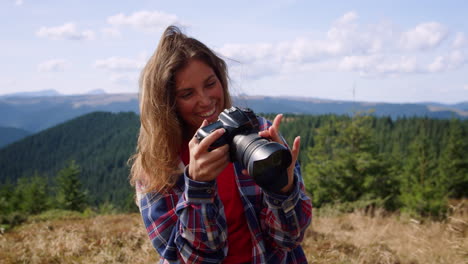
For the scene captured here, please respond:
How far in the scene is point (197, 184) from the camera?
4.79 ft

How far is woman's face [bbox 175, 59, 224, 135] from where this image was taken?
1803 mm

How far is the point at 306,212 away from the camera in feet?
5.38

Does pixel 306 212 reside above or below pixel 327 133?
above

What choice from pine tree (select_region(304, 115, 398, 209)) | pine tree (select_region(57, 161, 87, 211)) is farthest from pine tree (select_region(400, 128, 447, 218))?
→ pine tree (select_region(57, 161, 87, 211))

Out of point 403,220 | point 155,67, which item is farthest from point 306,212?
point 403,220

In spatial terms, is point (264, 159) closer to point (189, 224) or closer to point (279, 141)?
point (279, 141)

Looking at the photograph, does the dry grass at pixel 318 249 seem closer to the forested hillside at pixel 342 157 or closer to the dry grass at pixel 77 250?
the dry grass at pixel 77 250

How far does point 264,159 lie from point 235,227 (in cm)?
68

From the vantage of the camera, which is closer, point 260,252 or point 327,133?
point 260,252

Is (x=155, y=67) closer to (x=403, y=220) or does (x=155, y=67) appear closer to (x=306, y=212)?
(x=306, y=212)

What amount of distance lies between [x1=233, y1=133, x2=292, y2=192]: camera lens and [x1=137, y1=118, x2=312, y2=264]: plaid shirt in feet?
0.68

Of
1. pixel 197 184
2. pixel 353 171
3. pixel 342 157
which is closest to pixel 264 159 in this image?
pixel 197 184

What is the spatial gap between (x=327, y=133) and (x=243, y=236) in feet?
74.9

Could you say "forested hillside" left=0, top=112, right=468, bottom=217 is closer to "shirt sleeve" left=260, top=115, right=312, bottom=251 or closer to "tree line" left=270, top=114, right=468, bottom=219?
"tree line" left=270, top=114, right=468, bottom=219
